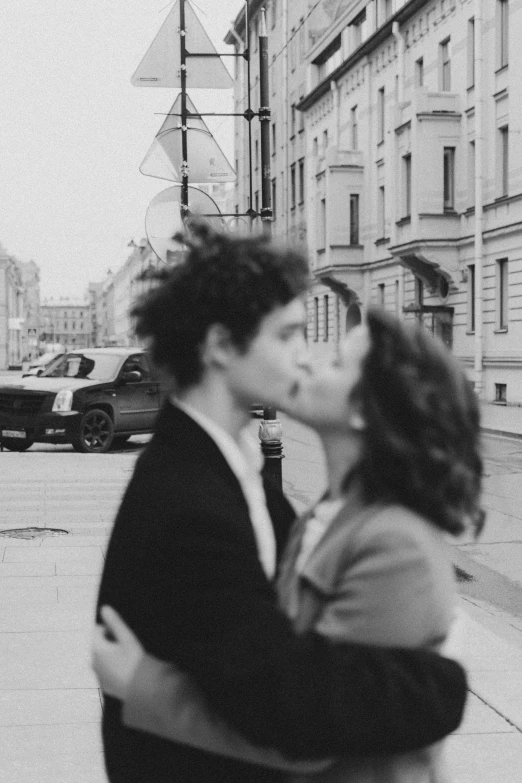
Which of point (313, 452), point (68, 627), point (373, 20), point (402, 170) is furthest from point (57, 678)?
point (373, 20)

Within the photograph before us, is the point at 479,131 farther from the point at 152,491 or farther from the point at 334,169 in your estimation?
the point at 152,491

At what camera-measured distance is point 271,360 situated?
159 centimetres

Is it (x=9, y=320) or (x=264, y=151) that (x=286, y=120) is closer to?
(x=264, y=151)

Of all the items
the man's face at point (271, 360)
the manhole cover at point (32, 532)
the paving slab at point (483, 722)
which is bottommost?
the manhole cover at point (32, 532)

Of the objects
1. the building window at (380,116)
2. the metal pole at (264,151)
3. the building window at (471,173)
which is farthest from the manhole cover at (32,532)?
the building window at (380,116)

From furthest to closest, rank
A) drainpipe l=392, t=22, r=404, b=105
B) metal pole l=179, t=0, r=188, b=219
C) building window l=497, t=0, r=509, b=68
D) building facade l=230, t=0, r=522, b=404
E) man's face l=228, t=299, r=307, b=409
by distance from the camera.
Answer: drainpipe l=392, t=22, r=404, b=105
building facade l=230, t=0, r=522, b=404
building window l=497, t=0, r=509, b=68
metal pole l=179, t=0, r=188, b=219
man's face l=228, t=299, r=307, b=409

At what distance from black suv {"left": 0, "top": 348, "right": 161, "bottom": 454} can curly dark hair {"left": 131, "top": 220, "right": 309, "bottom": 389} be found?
14.8 metres

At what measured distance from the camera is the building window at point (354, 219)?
38.4 m

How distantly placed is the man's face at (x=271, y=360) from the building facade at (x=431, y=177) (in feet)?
80.0

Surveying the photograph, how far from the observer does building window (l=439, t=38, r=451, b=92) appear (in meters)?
30.0

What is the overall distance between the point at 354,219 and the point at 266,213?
28665 millimetres

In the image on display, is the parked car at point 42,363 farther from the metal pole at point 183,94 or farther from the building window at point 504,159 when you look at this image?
the building window at point 504,159

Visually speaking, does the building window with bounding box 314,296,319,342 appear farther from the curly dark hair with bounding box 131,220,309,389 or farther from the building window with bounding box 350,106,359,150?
the curly dark hair with bounding box 131,220,309,389

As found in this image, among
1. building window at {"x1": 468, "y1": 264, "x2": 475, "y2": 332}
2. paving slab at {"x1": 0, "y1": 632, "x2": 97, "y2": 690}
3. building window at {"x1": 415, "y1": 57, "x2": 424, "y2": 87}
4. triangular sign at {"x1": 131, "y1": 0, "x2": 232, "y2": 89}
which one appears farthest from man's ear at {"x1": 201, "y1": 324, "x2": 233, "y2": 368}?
building window at {"x1": 415, "y1": 57, "x2": 424, "y2": 87}
